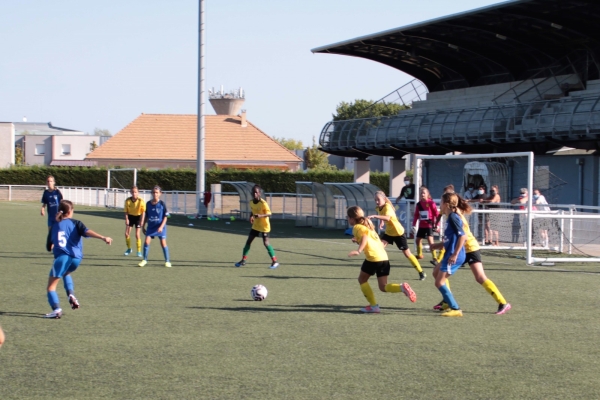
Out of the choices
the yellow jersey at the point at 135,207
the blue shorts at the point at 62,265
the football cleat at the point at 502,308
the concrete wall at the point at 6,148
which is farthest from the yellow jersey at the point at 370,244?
the concrete wall at the point at 6,148

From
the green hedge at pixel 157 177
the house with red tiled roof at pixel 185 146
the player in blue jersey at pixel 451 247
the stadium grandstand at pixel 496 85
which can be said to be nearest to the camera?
the player in blue jersey at pixel 451 247

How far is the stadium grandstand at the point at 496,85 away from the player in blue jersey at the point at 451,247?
20103 millimetres

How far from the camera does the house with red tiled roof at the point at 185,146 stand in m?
71.8

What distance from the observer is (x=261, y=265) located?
16.7 metres

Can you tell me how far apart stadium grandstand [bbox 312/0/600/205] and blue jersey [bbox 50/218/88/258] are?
2295cm

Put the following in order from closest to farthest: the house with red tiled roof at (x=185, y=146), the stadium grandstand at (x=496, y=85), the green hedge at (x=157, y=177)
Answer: the stadium grandstand at (x=496, y=85) → the green hedge at (x=157, y=177) → the house with red tiled roof at (x=185, y=146)

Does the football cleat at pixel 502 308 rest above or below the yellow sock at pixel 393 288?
below

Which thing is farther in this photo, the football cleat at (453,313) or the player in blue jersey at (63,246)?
the football cleat at (453,313)

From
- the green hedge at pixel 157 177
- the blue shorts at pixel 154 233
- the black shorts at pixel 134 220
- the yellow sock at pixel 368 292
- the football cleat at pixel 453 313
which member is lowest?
the football cleat at pixel 453 313

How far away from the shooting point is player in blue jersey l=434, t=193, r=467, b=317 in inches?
407

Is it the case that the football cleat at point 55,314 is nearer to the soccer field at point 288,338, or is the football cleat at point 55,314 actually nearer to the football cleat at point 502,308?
the soccer field at point 288,338

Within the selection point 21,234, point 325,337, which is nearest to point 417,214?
point 325,337

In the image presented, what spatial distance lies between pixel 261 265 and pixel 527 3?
19.6m

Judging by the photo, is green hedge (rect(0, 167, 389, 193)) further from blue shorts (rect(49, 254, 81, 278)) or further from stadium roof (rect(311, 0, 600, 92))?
blue shorts (rect(49, 254, 81, 278))
